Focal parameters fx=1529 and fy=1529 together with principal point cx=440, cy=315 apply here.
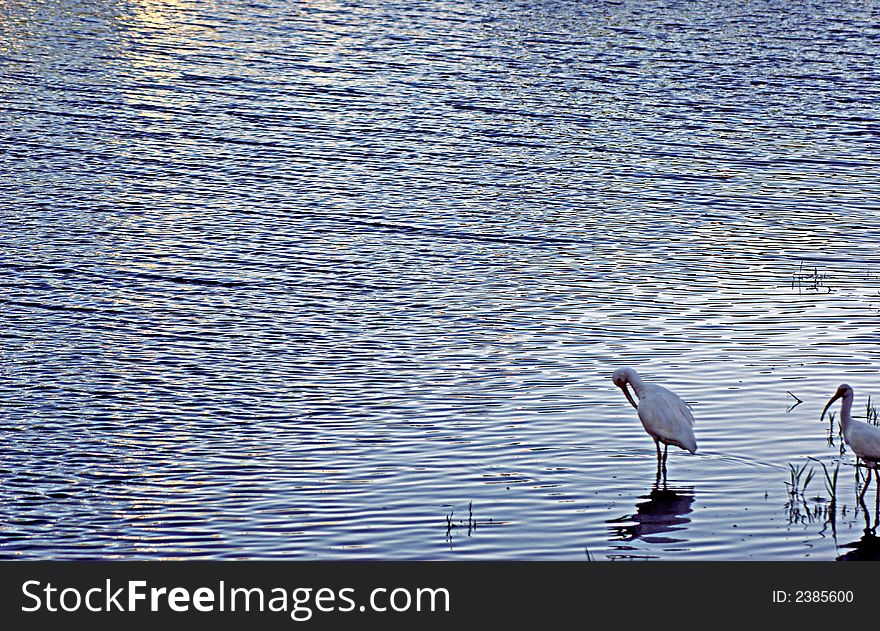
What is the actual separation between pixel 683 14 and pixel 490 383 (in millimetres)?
31504

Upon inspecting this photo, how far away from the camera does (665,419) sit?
15.0 metres

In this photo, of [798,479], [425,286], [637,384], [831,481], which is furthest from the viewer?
[425,286]

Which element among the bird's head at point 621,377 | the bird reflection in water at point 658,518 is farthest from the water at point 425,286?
the bird's head at point 621,377

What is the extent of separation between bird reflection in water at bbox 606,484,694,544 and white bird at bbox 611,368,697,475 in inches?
Result: 19.1

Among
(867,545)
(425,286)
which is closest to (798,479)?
(867,545)

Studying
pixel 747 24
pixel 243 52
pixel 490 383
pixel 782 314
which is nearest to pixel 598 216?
pixel 782 314

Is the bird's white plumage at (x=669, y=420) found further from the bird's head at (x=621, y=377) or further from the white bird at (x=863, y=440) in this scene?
the white bird at (x=863, y=440)

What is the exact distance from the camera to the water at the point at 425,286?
46.9ft

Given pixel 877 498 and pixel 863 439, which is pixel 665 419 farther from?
pixel 877 498

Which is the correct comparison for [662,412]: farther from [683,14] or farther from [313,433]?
[683,14]

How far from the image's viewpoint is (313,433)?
16328mm

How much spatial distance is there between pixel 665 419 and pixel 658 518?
52.7 inches

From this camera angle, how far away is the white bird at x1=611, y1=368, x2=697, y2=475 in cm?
1498

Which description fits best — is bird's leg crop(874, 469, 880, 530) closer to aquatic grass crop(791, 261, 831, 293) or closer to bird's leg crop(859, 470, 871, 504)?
bird's leg crop(859, 470, 871, 504)
